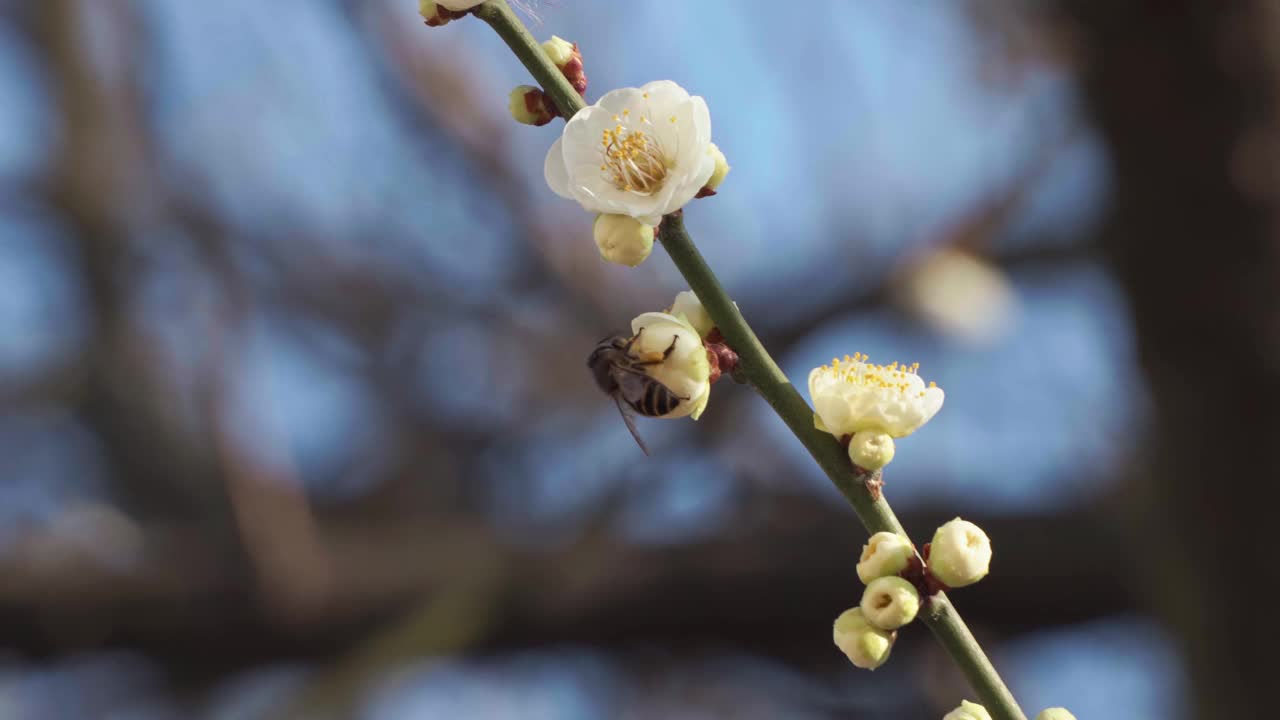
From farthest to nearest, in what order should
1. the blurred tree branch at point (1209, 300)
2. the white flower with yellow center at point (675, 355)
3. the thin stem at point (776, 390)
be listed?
the blurred tree branch at point (1209, 300), the white flower with yellow center at point (675, 355), the thin stem at point (776, 390)

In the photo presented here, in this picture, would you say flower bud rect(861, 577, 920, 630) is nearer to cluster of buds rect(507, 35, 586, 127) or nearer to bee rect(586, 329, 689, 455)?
bee rect(586, 329, 689, 455)

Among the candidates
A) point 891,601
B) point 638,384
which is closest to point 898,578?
point 891,601

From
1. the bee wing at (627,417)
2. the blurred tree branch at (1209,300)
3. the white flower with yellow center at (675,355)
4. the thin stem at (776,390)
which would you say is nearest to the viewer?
the thin stem at (776,390)

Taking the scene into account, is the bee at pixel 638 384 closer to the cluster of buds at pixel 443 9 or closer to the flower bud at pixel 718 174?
the flower bud at pixel 718 174

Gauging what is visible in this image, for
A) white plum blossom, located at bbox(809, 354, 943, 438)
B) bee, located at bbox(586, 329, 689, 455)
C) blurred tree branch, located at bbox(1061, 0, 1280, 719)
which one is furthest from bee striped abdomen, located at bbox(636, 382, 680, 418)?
blurred tree branch, located at bbox(1061, 0, 1280, 719)

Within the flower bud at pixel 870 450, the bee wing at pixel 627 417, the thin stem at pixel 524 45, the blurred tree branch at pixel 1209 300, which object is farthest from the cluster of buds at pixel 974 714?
the blurred tree branch at pixel 1209 300

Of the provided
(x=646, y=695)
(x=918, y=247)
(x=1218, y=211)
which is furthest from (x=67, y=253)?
(x=1218, y=211)
